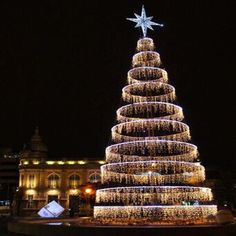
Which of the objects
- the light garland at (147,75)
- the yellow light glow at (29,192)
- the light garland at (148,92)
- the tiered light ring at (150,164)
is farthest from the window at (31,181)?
the light garland at (147,75)

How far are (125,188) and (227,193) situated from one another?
57.4m

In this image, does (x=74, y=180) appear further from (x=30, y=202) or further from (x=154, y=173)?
(x=154, y=173)

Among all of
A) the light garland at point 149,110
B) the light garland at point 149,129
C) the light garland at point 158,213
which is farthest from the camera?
the light garland at point 149,110

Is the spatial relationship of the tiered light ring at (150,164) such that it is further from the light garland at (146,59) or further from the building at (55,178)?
the building at (55,178)


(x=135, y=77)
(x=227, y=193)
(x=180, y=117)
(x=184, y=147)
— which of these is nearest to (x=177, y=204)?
(x=184, y=147)

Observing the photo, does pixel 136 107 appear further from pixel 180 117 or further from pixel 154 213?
pixel 154 213

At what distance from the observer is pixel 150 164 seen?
35500 millimetres

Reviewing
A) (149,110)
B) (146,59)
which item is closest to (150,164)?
(149,110)

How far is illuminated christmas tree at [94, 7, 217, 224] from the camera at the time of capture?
33.9 meters

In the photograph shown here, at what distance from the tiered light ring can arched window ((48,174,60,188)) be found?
75573 millimetres

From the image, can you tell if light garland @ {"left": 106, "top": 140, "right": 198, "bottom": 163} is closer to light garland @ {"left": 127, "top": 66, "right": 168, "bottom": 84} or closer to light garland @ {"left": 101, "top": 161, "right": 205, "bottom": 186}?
light garland @ {"left": 101, "top": 161, "right": 205, "bottom": 186}

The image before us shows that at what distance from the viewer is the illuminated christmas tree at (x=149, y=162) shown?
33938mm

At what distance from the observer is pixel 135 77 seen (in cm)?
4003

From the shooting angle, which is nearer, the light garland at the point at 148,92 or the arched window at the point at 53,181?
the light garland at the point at 148,92
